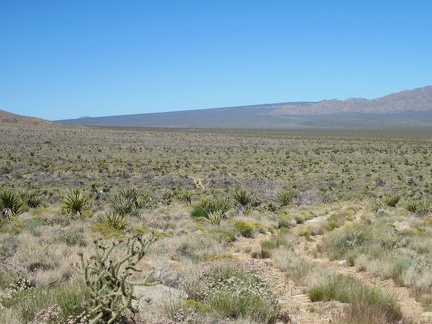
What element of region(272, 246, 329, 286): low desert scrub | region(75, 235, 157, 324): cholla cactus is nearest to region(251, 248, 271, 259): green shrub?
region(272, 246, 329, 286): low desert scrub

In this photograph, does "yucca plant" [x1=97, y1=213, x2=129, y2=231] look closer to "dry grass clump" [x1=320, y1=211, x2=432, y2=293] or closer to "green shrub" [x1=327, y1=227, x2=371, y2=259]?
"dry grass clump" [x1=320, y1=211, x2=432, y2=293]

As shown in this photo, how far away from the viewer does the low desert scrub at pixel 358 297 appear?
4.51m

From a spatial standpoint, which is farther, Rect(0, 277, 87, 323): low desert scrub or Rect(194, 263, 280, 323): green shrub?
Rect(194, 263, 280, 323): green shrub

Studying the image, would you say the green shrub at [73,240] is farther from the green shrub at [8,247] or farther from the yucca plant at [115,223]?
the yucca plant at [115,223]

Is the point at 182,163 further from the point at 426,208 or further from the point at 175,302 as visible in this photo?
the point at 175,302

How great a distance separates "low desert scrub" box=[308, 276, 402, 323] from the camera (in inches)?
178

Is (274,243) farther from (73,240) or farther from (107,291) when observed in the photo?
(107,291)

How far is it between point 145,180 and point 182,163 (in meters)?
10.2

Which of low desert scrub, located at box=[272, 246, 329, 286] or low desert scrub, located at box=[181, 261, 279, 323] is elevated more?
low desert scrub, located at box=[181, 261, 279, 323]

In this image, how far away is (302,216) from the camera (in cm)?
1351

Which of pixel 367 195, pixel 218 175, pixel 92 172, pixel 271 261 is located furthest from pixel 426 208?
pixel 92 172

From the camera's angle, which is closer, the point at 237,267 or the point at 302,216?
the point at 237,267

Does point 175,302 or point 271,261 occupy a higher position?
point 175,302

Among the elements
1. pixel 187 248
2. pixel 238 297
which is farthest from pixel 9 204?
pixel 238 297
